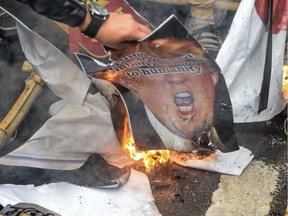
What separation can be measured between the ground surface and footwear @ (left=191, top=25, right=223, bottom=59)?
0.50 metres

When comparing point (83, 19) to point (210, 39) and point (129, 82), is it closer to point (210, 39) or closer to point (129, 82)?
point (129, 82)

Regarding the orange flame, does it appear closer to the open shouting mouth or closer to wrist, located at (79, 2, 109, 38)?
the open shouting mouth

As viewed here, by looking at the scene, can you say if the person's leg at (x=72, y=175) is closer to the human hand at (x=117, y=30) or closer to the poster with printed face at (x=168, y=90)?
the poster with printed face at (x=168, y=90)

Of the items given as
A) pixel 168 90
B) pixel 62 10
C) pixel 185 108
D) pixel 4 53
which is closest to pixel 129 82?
pixel 168 90

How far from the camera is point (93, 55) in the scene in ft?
9.05

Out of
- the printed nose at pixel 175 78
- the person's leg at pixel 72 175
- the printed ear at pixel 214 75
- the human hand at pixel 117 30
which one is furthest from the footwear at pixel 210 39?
the person's leg at pixel 72 175

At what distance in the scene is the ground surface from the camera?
2344 millimetres

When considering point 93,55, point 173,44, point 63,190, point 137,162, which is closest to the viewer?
point 173,44

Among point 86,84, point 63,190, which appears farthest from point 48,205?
point 86,84

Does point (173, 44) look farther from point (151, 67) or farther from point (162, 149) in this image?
point (162, 149)

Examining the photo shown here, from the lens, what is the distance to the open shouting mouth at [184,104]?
2.30 metres

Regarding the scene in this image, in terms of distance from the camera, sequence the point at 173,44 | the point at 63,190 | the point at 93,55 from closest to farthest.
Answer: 1. the point at 173,44
2. the point at 63,190
3. the point at 93,55

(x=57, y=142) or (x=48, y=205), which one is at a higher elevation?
(x=57, y=142)

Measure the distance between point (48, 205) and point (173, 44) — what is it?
1032 mm
